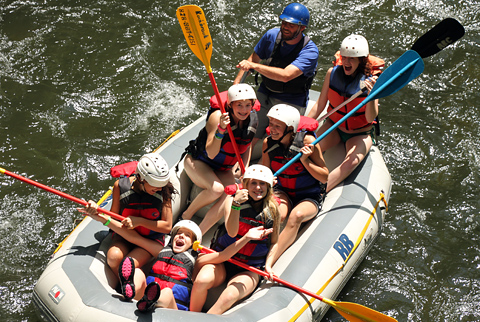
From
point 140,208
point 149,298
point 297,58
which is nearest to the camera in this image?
point 149,298

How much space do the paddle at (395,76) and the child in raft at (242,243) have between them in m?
0.99

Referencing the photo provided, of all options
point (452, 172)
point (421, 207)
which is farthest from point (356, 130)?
point (452, 172)

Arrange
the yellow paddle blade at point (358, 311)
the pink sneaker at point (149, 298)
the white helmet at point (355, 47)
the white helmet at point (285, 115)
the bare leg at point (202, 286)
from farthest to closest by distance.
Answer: the white helmet at point (355, 47), the white helmet at point (285, 115), the yellow paddle blade at point (358, 311), the bare leg at point (202, 286), the pink sneaker at point (149, 298)

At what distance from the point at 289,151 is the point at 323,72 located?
343 centimetres

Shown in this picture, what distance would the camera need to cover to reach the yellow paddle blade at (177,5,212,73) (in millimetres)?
4086

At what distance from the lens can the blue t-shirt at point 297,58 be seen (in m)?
4.57

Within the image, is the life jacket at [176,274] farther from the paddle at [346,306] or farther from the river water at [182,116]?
the river water at [182,116]

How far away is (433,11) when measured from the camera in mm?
7883

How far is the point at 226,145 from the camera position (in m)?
4.10

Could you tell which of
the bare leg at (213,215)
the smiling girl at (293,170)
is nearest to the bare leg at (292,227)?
the smiling girl at (293,170)

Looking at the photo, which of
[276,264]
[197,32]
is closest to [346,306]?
[276,264]

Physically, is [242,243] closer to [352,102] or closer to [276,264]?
[276,264]

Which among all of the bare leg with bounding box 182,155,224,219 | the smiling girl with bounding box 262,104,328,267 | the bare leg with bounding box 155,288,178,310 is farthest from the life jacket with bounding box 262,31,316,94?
the bare leg with bounding box 155,288,178,310

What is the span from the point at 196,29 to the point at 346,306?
2.32 m
